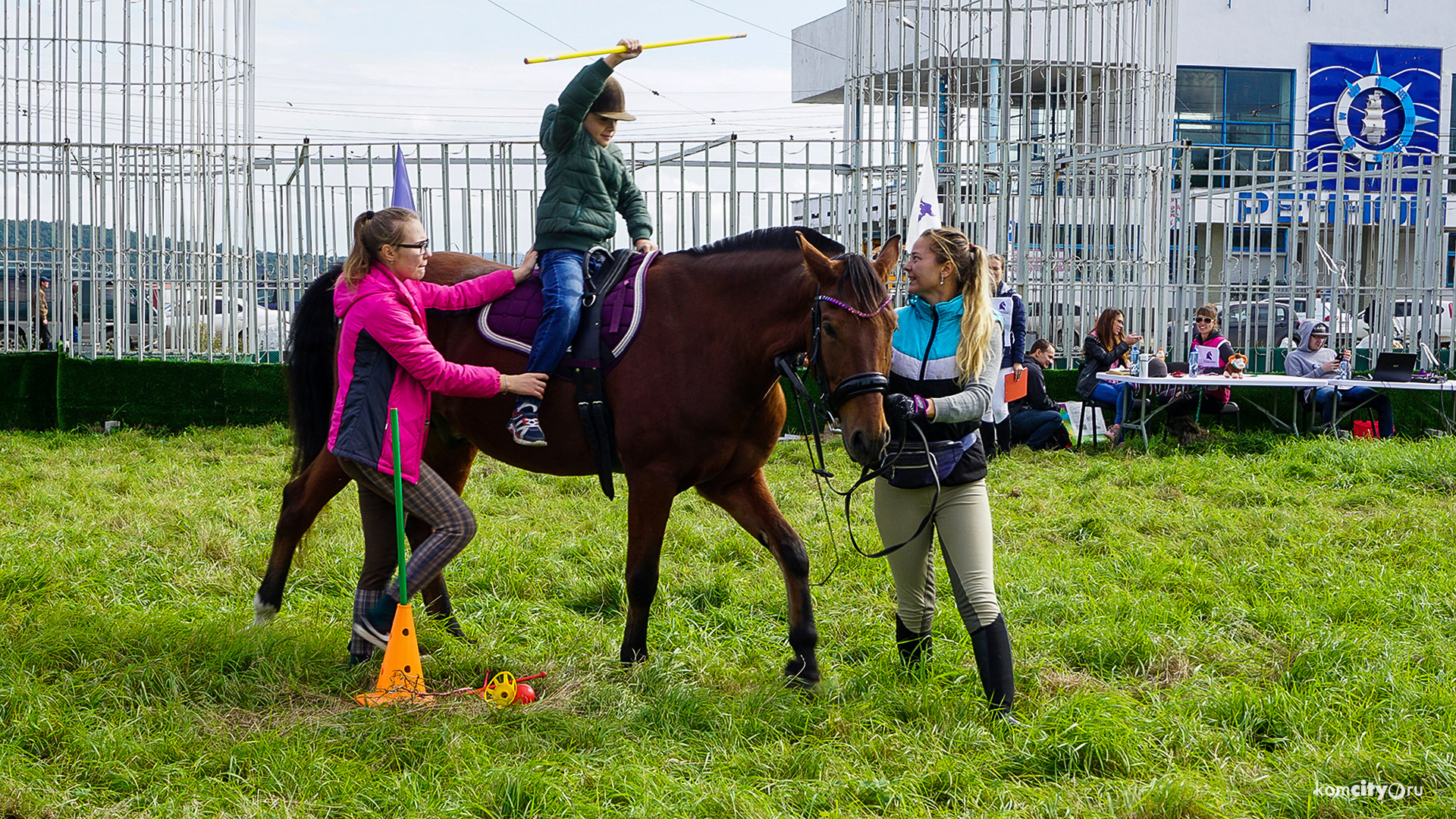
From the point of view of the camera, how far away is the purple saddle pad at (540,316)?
4.18m

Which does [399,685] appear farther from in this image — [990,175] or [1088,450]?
[990,175]

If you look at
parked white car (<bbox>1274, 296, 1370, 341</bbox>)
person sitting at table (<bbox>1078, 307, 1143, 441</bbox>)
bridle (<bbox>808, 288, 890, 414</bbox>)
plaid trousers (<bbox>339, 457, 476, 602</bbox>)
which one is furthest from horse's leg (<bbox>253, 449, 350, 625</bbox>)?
parked white car (<bbox>1274, 296, 1370, 341</bbox>)

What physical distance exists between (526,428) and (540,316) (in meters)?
0.48

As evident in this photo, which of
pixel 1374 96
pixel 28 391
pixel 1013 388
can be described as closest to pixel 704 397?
pixel 1013 388

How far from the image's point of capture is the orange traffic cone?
12.3 ft

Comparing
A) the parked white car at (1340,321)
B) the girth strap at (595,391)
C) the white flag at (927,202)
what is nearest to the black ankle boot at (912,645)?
the girth strap at (595,391)

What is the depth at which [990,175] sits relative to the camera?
11.4 metres

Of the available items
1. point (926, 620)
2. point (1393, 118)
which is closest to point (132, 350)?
point (926, 620)

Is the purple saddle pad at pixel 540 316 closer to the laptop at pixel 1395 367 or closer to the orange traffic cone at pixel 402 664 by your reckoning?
the orange traffic cone at pixel 402 664

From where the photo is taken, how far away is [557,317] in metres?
4.16

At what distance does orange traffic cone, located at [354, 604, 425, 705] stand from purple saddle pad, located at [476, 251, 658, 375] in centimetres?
106

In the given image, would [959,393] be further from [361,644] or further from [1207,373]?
[1207,373]

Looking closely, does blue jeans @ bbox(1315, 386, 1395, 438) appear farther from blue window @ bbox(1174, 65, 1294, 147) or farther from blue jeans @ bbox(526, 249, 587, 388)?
blue window @ bbox(1174, 65, 1294, 147)

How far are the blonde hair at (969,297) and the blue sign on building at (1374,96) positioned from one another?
110 ft
